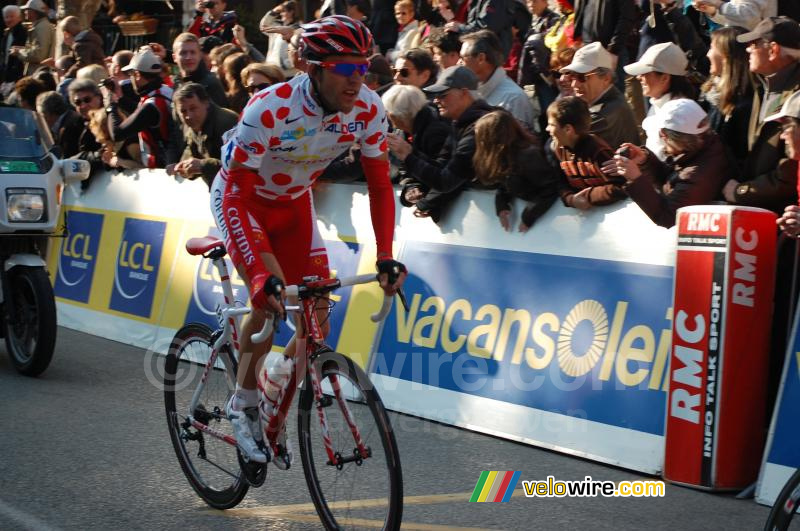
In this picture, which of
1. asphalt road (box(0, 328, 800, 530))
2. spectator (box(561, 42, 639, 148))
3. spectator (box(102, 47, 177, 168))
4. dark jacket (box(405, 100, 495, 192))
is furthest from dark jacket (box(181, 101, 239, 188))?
spectator (box(561, 42, 639, 148))

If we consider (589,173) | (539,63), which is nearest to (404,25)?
(539,63)

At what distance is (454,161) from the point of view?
779cm

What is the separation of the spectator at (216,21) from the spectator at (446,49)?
16.3 ft

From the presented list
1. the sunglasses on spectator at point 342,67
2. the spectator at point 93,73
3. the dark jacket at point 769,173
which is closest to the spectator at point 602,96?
the dark jacket at point 769,173

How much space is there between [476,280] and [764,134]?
6.61 feet

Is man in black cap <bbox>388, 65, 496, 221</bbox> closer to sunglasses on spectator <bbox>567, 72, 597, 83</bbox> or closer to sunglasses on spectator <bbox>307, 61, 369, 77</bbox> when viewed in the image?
sunglasses on spectator <bbox>567, 72, 597, 83</bbox>

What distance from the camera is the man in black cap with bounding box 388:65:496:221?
7785 mm

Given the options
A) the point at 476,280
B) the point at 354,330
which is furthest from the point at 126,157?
the point at 476,280

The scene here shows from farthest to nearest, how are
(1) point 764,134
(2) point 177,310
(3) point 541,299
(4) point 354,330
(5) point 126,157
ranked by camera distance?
(5) point 126,157
(2) point 177,310
(4) point 354,330
(3) point 541,299
(1) point 764,134

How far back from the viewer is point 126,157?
1129 centimetres

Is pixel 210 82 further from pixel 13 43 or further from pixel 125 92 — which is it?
pixel 13 43

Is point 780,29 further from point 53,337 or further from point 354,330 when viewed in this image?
point 53,337

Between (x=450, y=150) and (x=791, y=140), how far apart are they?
8.51ft

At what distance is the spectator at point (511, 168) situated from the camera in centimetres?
726
